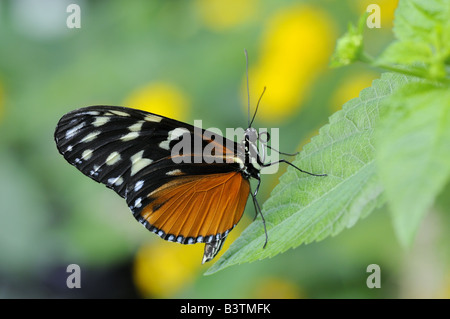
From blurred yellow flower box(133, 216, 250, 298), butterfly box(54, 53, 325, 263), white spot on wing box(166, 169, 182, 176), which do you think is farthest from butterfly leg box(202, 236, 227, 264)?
blurred yellow flower box(133, 216, 250, 298)

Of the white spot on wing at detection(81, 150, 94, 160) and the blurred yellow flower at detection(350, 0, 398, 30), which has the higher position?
the blurred yellow flower at detection(350, 0, 398, 30)

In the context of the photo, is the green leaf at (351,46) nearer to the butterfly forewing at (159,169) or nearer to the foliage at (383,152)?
the foliage at (383,152)

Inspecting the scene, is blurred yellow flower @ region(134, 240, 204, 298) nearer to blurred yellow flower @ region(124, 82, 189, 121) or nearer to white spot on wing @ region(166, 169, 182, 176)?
blurred yellow flower @ region(124, 82, 189, 121)

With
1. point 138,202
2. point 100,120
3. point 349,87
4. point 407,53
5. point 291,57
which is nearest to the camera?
point 407,53

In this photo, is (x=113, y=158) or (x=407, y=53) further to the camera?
(x=113, y=158)

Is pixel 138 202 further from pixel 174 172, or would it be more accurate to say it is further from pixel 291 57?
pixel 291 57

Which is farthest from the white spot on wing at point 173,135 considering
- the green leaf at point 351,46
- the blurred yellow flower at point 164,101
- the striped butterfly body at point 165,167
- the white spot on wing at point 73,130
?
the blurred yellow flower at point 164,101

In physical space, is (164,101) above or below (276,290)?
above

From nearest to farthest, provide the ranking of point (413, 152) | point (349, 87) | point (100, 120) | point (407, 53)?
point (413, 152) → point (407, 53) → point (100, 120) → point (349, 87)

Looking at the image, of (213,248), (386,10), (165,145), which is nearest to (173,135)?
(165,145)
